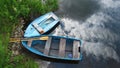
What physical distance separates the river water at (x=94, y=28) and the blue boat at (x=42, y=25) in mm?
837

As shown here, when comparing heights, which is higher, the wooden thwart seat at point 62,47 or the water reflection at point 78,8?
the water reflection at point 78,8

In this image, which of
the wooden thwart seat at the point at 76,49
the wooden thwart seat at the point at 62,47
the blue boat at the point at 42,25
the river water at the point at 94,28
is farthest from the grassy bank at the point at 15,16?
the wooden thwart seat at the point at 76,49

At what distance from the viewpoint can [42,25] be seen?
17.1 meters

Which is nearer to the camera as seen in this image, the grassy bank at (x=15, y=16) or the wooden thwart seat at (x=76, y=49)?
the grassy bank at (x=15, y=16)

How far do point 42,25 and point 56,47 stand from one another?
243cm

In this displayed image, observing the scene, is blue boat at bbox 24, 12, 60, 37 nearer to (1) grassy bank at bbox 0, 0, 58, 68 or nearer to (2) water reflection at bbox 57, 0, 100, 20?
(1) grassy bank at bbox 0, 0, 58, 68

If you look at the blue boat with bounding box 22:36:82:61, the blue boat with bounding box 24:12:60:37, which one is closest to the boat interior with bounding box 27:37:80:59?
the blue boat with bounding box 22:36:82:61

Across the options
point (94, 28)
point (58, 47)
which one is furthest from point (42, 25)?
point (94, 28)

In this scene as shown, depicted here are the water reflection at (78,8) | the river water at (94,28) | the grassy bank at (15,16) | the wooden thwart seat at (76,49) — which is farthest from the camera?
the water reflection at (78,8)

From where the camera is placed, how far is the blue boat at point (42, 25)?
53.3ft

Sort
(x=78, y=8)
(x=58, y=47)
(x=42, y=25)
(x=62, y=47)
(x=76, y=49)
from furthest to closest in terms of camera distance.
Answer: (x=78, y=8), (x=42, y=25), (x=58, y=47), (x=62, y=47), (x=76, y=49)

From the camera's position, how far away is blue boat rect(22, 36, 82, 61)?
14891 millimetres

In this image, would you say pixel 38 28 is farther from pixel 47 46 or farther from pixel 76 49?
pixel 76 49

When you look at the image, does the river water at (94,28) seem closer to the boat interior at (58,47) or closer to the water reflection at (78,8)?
the water reflection at (78,8)
